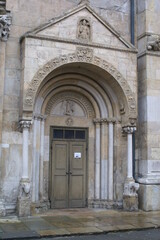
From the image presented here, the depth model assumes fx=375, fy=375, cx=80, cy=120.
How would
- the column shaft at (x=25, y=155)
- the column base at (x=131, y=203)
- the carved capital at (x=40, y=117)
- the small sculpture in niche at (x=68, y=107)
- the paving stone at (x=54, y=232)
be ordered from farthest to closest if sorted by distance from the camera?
the small sculpture in niche at (x=68, y=107), the column base at (x=131, y=203), the carved capital at (x=40, y=117), the column shaft at (x=25, y=155), the paving stone at (x=54, y=232)

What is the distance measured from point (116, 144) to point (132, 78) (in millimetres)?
1939

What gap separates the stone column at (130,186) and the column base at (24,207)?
2.76 m

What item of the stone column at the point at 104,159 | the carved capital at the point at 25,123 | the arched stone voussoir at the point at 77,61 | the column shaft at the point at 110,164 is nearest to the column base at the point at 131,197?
the column shaft at the point at 110,164

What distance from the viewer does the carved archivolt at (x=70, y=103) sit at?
10.6 meters

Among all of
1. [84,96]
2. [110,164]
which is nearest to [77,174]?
[110,164]

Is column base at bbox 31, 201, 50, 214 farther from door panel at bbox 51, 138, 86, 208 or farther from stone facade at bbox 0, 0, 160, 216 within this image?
door panel at bbox 51, 138, 86, 208

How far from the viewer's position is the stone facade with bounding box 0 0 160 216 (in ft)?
31.0

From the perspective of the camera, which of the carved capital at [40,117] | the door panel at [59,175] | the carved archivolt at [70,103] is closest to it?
the carved capital at [40,117]

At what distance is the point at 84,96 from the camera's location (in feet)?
36.2

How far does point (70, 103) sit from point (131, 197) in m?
3.16

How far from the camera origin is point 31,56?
31.0ft

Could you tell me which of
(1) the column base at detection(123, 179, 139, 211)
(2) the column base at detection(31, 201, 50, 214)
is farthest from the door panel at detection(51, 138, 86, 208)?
(1) the column base at detection(123, 179, 139, 211)

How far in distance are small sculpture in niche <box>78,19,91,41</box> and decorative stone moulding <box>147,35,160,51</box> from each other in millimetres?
1980

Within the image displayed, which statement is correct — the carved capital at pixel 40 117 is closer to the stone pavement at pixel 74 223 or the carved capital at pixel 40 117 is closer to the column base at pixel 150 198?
the stone pavement at pixel 74 223
